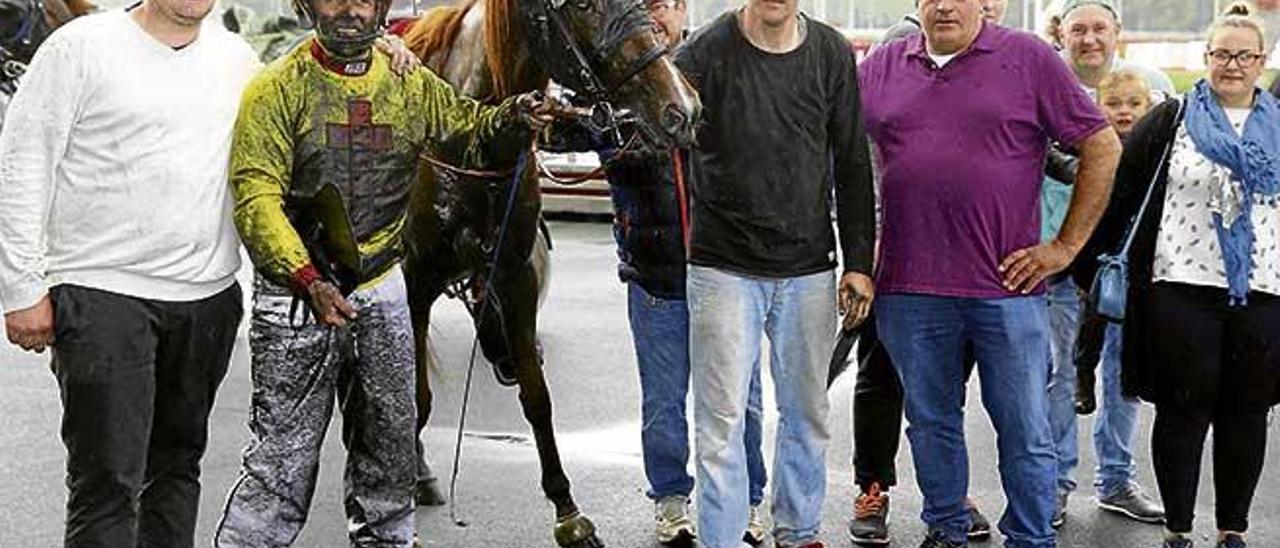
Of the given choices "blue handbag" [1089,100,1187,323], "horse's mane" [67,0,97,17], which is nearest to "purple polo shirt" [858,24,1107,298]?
"blue handbag" [1089,100,1187,323]

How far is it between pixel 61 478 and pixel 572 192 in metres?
8.77

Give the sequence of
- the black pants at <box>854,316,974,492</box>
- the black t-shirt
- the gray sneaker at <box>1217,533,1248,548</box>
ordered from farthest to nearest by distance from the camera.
Answer: the black pants at <box>854,316,974,492</box> < the gray sneaker at <box>1217,533,1248,548</box> < the black t-shirt

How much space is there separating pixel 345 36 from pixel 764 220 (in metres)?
1.46

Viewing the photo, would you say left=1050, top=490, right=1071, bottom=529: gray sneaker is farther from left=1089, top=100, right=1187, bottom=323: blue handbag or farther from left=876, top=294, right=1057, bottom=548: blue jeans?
left=1089, top=100, right=1187, bottom=323: blue handbag

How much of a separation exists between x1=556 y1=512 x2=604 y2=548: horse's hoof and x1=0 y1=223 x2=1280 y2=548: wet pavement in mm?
113

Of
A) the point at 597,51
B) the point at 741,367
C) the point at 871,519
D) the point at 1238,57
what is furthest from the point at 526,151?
the point at 1238,57

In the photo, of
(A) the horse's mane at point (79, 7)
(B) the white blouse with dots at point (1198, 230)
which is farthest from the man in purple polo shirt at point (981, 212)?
(A) the horse's mane at point (79, 7)

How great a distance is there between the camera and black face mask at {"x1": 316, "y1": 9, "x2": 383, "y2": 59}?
3908 mm

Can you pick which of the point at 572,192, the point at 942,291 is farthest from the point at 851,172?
the point at 572,192

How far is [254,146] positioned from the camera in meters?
3.94

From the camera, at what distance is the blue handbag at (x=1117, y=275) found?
5293 millimetres

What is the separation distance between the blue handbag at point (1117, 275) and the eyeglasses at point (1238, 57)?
0.54 feet

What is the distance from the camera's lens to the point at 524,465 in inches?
279

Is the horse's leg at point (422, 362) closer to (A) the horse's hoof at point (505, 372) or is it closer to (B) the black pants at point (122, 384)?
(A) the horse's hoof at point (505, 372)
